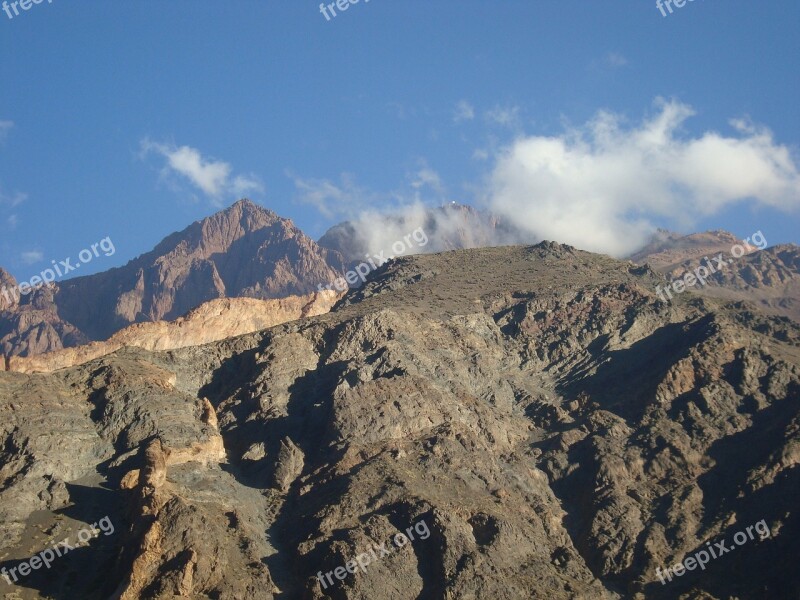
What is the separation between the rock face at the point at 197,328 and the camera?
451 ft

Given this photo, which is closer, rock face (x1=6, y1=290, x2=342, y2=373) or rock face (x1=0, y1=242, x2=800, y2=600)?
rock face (x1=0, y1=242, x2=800, y2=600)

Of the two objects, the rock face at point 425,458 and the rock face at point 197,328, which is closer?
the rock face at point 425,458

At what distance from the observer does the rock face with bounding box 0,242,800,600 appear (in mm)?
85875

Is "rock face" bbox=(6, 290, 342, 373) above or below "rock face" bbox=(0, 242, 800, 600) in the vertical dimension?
above

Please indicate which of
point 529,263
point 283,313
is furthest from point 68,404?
point 529,263

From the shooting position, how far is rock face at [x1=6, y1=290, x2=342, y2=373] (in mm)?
137500

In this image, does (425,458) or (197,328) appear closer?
(425,458)

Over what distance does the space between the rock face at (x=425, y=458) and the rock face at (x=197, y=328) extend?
59.7 ft

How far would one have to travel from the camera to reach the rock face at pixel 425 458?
282 feet

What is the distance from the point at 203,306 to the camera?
6294 inches

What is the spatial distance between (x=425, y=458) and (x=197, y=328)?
202 ft

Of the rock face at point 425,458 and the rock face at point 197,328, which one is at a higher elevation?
the rock face at point 197,328

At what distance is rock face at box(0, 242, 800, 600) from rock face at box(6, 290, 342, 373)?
59.7 feet

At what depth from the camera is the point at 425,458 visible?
335 ft
